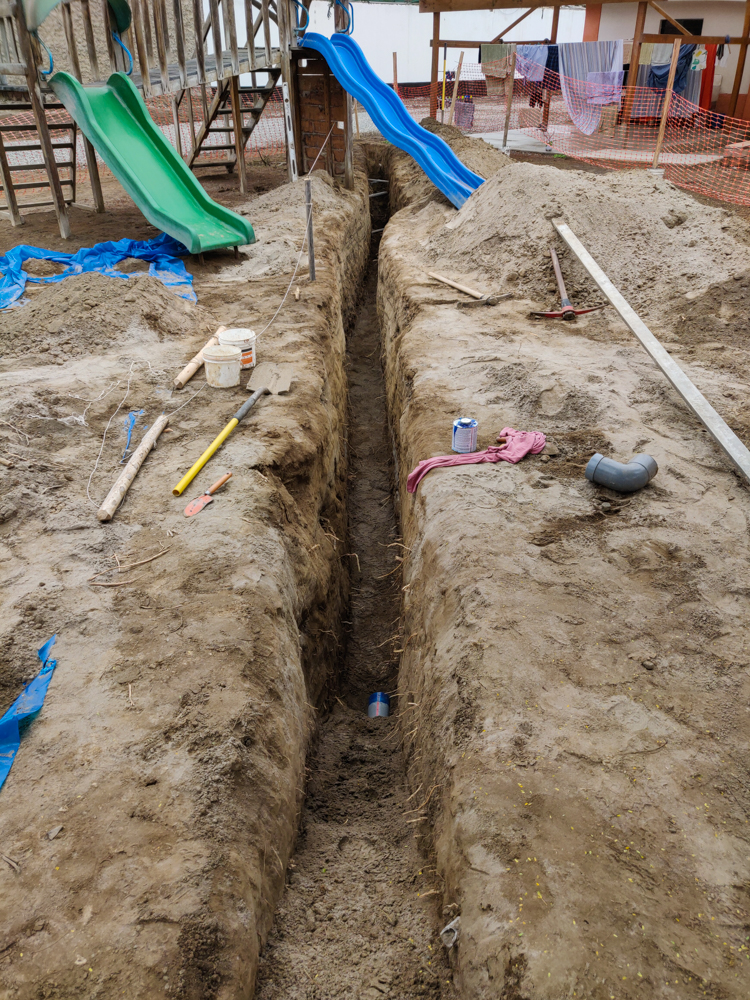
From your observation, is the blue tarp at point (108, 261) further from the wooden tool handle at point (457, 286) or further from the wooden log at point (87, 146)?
the wooden tool handle at point (457, 286)

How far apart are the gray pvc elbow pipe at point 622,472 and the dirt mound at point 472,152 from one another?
9.56m

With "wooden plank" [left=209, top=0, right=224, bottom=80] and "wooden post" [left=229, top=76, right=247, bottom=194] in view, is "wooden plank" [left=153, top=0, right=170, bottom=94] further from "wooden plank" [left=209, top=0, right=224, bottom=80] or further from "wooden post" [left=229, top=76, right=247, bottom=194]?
"wooden post" [left=229, top=76, right=247, bottom=194]

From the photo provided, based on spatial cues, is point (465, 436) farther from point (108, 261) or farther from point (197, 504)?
point (108, 261)

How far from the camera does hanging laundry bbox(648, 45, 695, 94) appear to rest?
1702 centimetres

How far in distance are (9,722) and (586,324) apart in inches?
246

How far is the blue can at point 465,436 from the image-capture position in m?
4.67

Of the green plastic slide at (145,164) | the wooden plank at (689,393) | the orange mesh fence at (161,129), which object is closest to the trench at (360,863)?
the wooden plank at (689,393)

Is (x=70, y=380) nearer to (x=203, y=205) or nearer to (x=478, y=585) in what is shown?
(x=478, y=585)

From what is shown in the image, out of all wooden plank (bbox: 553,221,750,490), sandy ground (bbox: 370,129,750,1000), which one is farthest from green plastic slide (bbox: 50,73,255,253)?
wooden plank (bbox: 553,221,750,490)

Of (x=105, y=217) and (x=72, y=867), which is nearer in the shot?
(x=72, y=867)

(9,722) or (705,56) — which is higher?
(705,56)

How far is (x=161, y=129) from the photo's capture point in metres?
14.8

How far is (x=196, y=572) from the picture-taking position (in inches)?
147

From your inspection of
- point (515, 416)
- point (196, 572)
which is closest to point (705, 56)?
point (515, 416)
